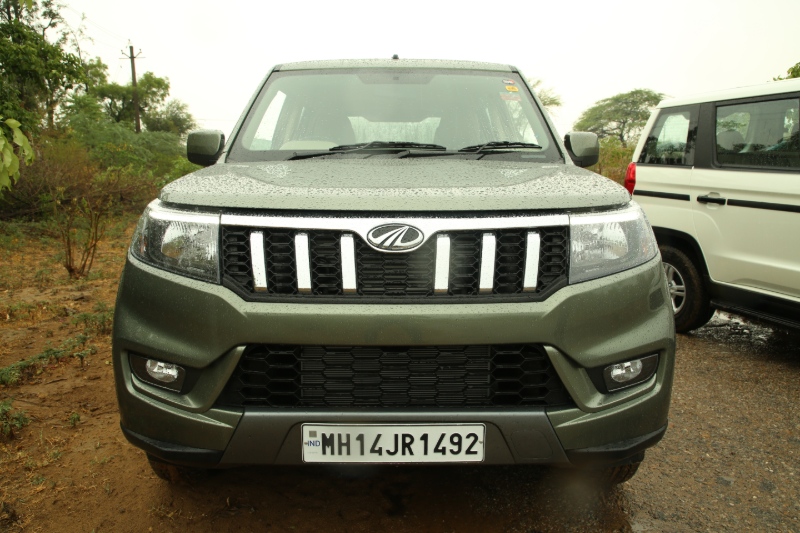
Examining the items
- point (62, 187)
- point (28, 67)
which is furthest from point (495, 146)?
point (28, 67)

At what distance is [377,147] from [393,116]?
383mm

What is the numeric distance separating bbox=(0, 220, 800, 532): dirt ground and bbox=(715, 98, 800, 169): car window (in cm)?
155

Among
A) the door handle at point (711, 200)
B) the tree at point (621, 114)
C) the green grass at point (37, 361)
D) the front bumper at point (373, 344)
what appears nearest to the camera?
the front bumper at point (373, 344)

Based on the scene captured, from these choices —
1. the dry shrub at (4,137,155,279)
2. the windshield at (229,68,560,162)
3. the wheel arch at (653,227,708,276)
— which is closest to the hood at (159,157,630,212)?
the windshield at (229,68,560,162)

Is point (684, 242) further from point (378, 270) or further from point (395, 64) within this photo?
point (378, 270)

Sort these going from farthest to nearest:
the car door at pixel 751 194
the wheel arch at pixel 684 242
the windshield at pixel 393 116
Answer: the wheel arch at pixel 684 242
the car door at pixel 751 194
the windshield at pixel 393 116

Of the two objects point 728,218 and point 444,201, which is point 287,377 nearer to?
point 444,201

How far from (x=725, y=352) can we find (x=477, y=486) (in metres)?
2.87

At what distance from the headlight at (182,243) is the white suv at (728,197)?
3585 millimetres

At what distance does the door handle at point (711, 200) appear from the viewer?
4512mm

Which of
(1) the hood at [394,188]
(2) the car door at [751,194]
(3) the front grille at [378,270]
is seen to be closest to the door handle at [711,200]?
(2) the car door at [751,194]

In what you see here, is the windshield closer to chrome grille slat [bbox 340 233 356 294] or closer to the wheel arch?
chrome grille slat [bbox 340 233 356 294]

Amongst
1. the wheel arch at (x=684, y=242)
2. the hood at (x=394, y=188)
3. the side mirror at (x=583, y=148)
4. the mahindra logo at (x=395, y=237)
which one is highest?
the side mirror at (x=583, y=148)

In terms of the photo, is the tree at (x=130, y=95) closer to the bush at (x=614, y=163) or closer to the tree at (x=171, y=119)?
the tree at (x=171, y=119)
